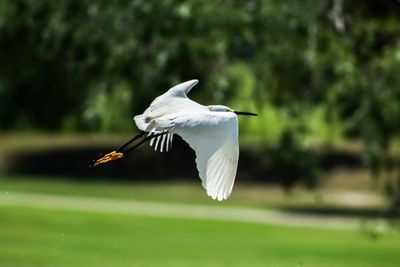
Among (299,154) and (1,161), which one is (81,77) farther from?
(1,161)

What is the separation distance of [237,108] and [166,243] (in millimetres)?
7128

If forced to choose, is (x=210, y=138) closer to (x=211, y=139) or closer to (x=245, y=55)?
(x=211, y=139)

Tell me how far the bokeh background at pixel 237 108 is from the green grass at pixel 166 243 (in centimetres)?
4

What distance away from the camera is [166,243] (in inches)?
766

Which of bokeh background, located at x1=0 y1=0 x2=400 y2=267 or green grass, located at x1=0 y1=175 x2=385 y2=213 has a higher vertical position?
bokeh background, located at x1=0 y1=0 x2=400 y2=267

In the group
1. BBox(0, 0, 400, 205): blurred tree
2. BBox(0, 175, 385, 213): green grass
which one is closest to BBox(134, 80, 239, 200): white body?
BBox(0, 0, 400, 205): blurred tree

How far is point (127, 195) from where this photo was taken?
26.7 m

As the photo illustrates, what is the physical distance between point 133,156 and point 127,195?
7.70m

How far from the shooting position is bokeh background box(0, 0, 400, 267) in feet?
40.6

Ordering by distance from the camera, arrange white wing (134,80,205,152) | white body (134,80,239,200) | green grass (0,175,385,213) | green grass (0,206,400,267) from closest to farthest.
A: white body (134,80,239,200)
white wing (134,80,205,152)
green grass (0,206,400,267)
green grass (0,175,385,213)

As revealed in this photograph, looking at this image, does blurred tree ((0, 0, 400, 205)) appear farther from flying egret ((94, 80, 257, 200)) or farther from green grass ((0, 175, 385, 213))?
green grass ((0, 175, 385, 213))

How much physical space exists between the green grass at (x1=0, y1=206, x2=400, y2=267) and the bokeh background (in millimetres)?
41

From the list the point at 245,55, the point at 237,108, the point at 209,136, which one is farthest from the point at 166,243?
the point at 209,136

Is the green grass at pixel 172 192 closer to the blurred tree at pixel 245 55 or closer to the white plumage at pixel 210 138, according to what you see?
the blurred tree at pixel 245 55
